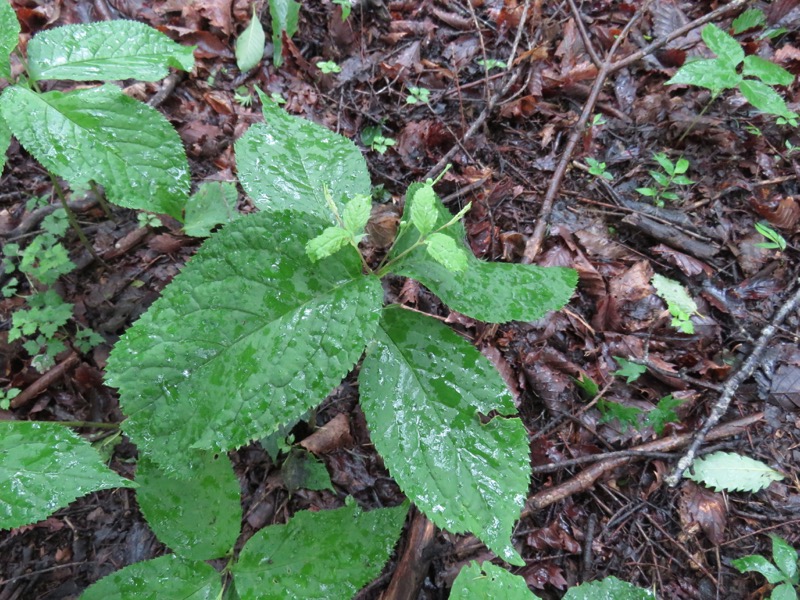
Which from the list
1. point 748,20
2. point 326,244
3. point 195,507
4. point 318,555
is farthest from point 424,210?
point 748,20

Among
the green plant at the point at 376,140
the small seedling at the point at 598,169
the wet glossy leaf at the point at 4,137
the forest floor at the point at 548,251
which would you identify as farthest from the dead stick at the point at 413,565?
the small seedling at the point at 598,169

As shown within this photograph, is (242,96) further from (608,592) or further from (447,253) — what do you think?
(608,592)

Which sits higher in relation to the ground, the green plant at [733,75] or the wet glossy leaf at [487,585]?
the green plant at [733,75]

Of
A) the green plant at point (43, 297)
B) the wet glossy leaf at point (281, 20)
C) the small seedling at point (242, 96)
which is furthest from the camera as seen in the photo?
the small seedling at point (242, 96)

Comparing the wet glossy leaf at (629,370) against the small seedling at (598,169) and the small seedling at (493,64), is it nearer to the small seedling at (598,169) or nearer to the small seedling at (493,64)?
the small seedling at (598,169)

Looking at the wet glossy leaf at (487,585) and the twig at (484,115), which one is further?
the twig at (484,115)

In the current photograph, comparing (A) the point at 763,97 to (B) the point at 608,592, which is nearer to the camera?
(B) the point at 608,592

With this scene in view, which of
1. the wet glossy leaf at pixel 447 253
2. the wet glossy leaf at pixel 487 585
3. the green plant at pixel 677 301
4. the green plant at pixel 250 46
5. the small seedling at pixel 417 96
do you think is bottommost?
the wet glossy leaf at pixel 487 585
